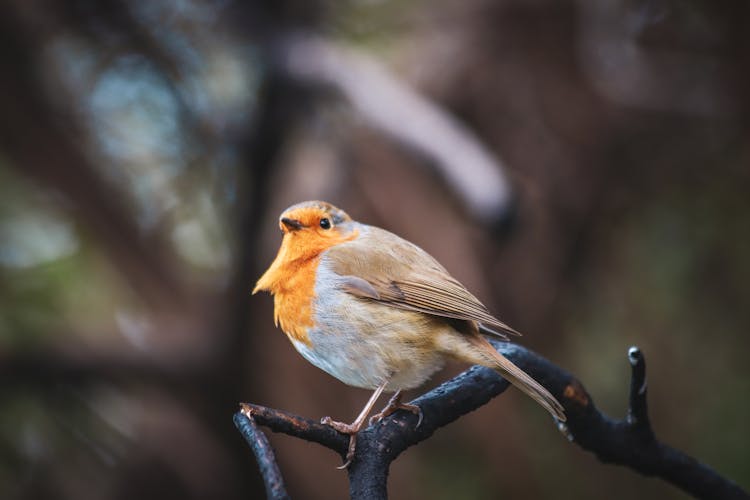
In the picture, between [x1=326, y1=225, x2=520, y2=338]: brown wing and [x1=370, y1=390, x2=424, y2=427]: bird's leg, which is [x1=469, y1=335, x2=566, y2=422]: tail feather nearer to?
[x1=326, y1=225, x2=520, y2=338]: brown wing

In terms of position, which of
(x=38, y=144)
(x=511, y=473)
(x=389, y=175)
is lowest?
(x=511, y=473)

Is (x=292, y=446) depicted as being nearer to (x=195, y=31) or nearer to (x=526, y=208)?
(x=526, y=208)

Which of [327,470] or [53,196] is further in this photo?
[53,196]

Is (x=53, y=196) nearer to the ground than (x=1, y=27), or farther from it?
nearer to the ground

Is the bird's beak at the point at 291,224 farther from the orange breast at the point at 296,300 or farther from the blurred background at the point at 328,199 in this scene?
the blurred background at the point at 328,199

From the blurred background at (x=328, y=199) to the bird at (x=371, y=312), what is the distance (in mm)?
1282

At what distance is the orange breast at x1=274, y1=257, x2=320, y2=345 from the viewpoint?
1.77 meters

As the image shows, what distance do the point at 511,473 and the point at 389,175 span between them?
54.2 inches

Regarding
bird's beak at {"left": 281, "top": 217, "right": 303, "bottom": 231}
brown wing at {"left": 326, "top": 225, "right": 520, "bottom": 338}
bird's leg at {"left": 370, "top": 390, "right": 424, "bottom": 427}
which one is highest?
bird's beak at {"left": 281, "top": 217, "right": 303, "bottom": 231}

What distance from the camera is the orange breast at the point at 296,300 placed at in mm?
1770

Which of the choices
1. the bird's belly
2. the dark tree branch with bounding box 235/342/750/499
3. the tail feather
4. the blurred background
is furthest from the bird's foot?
the blurred background

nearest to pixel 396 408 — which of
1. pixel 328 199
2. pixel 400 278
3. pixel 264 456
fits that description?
pixel 400 278

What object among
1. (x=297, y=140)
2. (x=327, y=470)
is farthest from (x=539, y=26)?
(x=327, y=470)

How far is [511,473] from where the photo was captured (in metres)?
3.30
